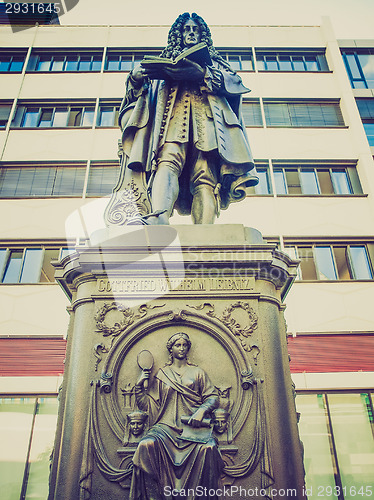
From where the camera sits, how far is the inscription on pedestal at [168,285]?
11.3ft

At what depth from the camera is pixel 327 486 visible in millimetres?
11344

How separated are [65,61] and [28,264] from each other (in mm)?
11729

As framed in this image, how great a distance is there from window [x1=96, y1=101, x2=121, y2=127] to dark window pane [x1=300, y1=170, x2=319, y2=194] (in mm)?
8748

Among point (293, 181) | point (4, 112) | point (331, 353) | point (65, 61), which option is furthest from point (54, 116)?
point (331, 353)

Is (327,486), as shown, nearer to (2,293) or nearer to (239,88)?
(239,88)

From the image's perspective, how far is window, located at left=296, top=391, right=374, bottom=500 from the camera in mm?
11477

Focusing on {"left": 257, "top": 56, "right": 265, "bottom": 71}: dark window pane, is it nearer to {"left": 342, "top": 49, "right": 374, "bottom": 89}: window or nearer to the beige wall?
the beige wall

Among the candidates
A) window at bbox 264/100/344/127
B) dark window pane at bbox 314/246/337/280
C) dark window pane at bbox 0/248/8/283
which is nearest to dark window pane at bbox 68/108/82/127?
dark window pane at bbox 0/248/8/283

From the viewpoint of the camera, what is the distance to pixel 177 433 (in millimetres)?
2824

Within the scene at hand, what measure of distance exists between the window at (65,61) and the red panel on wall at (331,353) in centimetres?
1657

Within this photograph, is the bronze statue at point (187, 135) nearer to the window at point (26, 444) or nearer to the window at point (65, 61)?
the window at point (26, 444)

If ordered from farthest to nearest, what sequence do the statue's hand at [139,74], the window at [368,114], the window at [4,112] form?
1. the window at [4,112]
2. the window at [368,114]
3. the statue's hand at [139,74]

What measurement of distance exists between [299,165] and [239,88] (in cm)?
1330

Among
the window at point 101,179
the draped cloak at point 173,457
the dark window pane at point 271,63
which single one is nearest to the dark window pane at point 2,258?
the window at point 101,179
